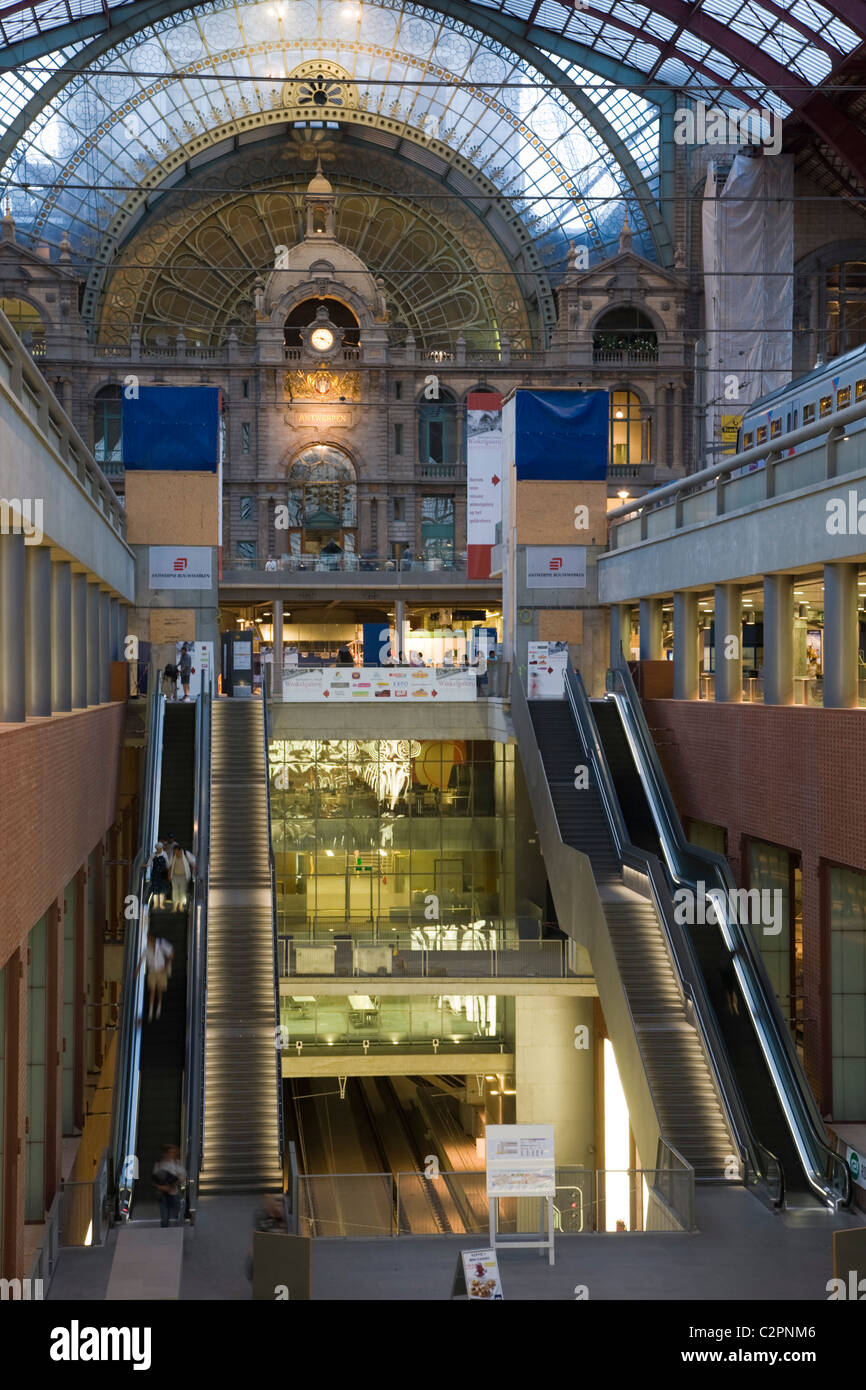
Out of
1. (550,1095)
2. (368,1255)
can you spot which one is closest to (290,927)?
(550,1095)

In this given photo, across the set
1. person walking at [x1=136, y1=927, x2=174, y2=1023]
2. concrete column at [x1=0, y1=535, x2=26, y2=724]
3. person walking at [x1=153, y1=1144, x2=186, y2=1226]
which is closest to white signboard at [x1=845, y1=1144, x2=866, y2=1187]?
person walking at [x1=153, y1=1144, x2=186, y2=1226]

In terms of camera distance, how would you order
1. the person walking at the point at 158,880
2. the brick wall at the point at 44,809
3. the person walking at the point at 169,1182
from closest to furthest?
the brick wall at the point at 44,809
the person walking at the point at 169,1182
the person walking at the point at 158,880

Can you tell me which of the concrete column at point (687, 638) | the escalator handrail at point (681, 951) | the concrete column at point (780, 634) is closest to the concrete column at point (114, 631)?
the escalator handrail at point (681, 951)

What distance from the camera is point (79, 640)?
24.9 metres

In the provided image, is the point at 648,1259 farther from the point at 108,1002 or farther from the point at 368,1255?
the point at 108,1002

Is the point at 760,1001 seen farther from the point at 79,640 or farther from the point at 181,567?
the point at 181,567

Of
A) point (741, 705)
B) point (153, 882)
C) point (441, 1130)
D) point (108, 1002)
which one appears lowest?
point (441, 1130)

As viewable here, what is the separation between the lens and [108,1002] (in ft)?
92.8

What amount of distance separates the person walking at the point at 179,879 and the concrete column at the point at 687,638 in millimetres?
11699

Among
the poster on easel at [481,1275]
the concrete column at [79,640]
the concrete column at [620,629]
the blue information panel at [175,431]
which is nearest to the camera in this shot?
the poster on easel at [481,1275]

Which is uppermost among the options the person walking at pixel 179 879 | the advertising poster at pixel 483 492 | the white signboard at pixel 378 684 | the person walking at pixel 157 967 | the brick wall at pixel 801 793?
the advertising poster at pixel 483 492

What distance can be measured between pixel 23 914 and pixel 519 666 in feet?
58.2

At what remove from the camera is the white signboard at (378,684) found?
1280 inches

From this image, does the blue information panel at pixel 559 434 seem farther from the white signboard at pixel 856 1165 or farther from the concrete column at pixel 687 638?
the white signboard at pixel 856 1165
